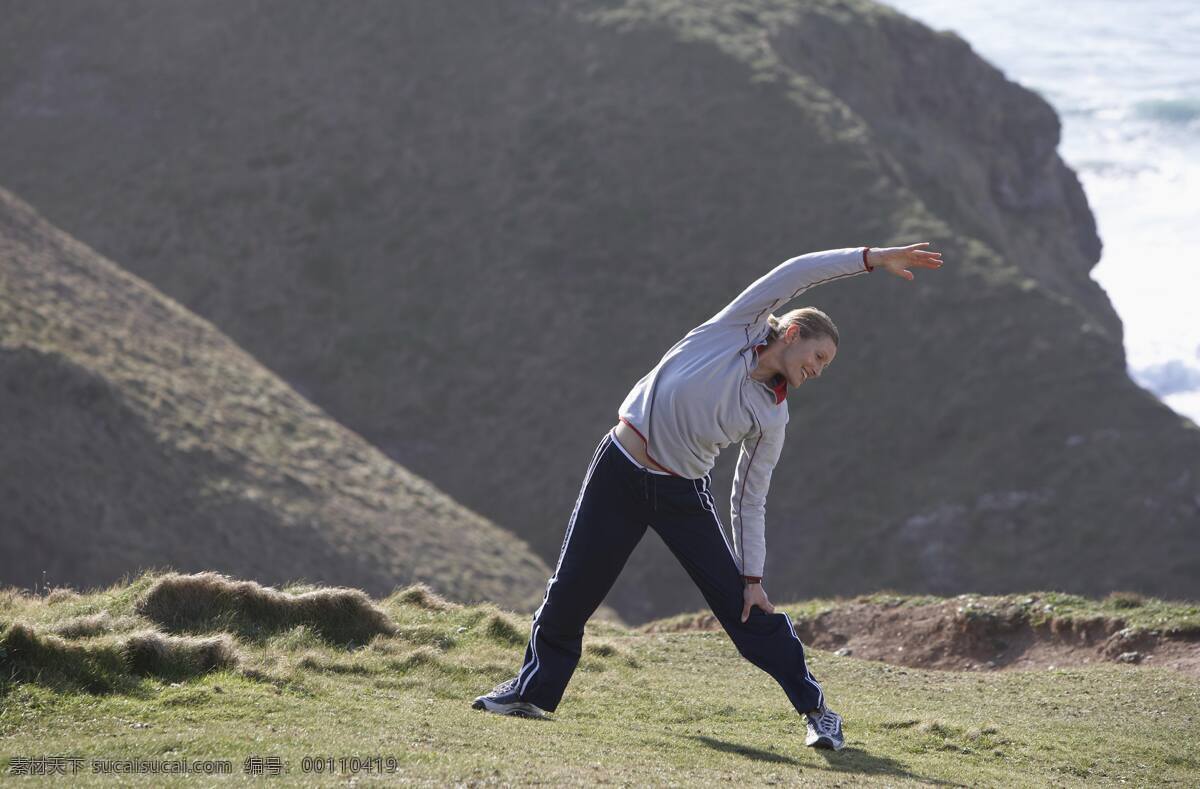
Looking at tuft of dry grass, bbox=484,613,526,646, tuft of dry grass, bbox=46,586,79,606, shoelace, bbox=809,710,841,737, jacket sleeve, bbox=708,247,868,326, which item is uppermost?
jacket sleeve, bbox=708,247,868,326

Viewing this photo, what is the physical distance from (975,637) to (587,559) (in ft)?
23.1

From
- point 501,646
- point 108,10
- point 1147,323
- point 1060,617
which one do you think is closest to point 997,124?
point 1147,323

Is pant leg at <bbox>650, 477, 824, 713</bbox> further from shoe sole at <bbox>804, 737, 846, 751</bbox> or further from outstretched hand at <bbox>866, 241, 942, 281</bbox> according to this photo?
outstretched hand at <bbox>866, 241, 942, 281</bbox>

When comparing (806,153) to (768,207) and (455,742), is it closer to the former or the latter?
(768,207)

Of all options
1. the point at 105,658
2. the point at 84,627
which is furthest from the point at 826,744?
the point at 84,627

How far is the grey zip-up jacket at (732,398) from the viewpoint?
6.74m

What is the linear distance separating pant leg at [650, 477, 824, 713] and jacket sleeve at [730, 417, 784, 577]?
97mm

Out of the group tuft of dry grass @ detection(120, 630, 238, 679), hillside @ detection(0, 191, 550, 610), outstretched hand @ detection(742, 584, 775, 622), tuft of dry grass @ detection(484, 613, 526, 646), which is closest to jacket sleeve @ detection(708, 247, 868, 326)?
outstretched hand @ detection(742, 584, 775, 622)

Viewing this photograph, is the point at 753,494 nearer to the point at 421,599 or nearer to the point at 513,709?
the point at 513,709

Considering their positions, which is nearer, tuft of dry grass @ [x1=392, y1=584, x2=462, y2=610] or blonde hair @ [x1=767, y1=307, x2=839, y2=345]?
blonde hair @ [x1=767, y1=307, x2=839, y2=345]

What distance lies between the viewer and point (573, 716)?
26.4 feet

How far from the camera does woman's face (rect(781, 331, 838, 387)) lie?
670cm

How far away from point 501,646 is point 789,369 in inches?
165

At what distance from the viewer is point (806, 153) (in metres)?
44.9
